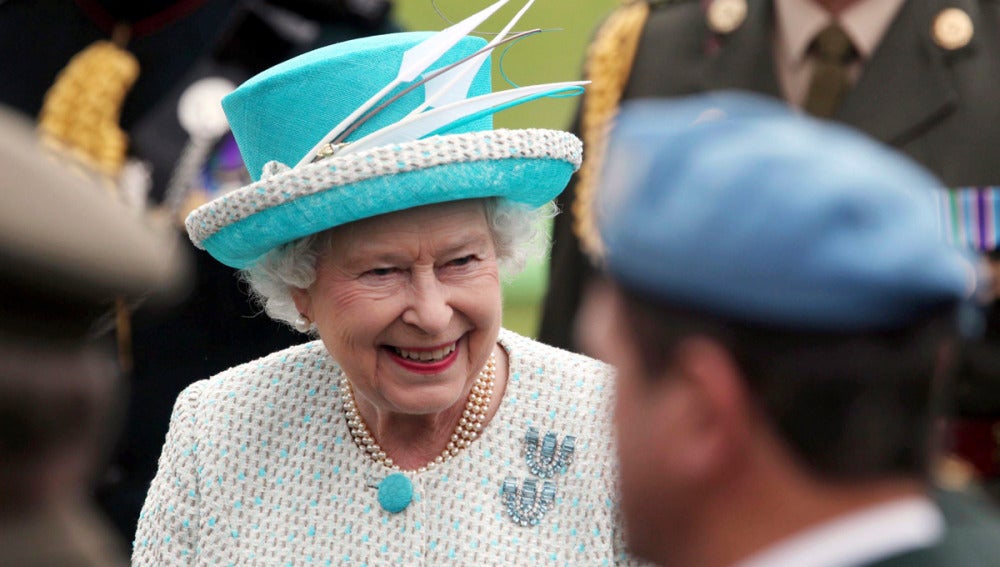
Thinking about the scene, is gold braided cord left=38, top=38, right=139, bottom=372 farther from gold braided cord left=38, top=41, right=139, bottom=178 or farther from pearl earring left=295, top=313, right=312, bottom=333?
pearl earring left=295, top=313, right=312, bottom=333

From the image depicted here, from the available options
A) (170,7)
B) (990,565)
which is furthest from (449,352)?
(170,7)

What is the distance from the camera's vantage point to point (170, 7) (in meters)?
5.08

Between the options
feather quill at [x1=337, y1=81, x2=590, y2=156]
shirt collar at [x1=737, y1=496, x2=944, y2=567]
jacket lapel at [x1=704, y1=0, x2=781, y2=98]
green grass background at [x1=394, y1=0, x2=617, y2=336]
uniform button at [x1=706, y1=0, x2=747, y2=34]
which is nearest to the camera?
shirt collar at [x1=737, y1=496, x2=944, y2=567]

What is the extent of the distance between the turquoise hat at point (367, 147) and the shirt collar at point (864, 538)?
1.38m

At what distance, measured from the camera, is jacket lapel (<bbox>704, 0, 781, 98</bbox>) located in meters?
3.83

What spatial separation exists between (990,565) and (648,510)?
14.9 inches

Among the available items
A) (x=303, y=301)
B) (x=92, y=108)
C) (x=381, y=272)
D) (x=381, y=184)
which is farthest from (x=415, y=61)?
(x=92, y=108)

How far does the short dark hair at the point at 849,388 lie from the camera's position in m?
1.63

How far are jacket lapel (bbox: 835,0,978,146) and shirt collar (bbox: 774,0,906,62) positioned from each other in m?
0.02

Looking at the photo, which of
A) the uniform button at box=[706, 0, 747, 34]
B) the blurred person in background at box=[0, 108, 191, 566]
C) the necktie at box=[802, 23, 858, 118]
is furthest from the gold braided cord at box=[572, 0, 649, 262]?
the blurred person in background at box=[0, 108, 191, 566]

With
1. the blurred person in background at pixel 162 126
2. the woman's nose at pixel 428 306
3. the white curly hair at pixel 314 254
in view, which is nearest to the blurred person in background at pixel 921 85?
the white curly hair at pixel 314 254

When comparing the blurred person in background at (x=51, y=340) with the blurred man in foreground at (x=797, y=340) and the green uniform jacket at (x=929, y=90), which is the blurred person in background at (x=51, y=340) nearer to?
the blurred man in foreground at (x=797, y=340)

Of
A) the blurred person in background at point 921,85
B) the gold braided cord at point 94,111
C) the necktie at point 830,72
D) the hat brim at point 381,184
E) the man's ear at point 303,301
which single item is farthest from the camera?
the gold braided cord at point 94,111

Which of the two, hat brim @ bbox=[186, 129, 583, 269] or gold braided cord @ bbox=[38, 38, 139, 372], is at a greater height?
gold braided cord @ bbox=[38, 38, 139, 372]
